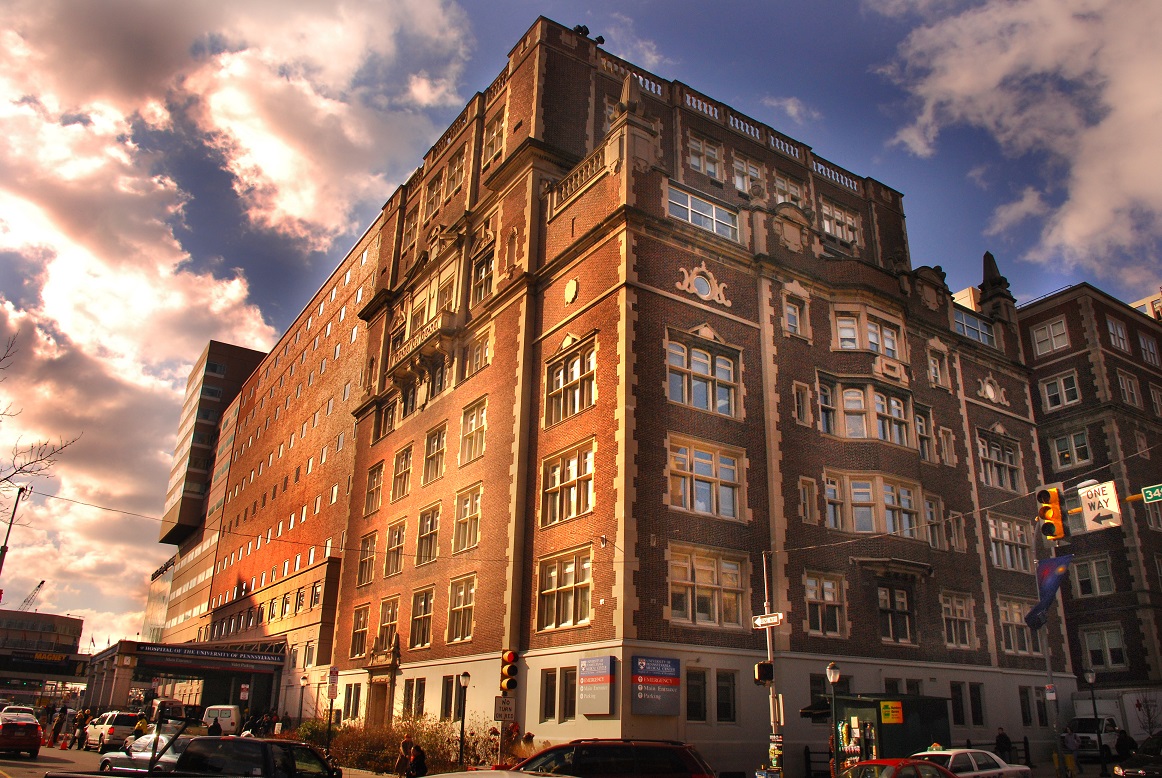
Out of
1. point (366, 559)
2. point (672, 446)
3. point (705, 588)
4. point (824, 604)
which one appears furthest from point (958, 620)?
point (366, 559)

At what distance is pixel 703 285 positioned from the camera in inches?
1340

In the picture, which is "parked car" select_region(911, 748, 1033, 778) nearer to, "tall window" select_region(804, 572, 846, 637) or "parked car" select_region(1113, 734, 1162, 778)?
"parked car" select_region(1113, 734, 1162, 778)

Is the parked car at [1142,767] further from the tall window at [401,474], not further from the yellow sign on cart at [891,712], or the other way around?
the tall window at [401,474]

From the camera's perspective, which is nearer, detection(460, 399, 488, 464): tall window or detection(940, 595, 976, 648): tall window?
detection(940, 595, 976, 648): tall window

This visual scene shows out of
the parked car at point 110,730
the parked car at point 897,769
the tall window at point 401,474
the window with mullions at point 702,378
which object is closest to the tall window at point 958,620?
the window with mullions at point 702,378

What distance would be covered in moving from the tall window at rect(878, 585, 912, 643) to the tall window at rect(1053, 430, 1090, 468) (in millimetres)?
23557

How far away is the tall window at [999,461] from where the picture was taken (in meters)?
41.8

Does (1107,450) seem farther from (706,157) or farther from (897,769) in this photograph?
(897,769)

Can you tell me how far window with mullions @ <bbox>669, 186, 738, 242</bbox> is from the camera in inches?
1371

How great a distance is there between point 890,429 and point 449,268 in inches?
938

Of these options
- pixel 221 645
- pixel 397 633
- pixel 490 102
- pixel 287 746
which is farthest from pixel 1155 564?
pixel 221 645

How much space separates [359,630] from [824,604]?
2565 centimetres

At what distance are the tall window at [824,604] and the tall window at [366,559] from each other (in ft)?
80.3

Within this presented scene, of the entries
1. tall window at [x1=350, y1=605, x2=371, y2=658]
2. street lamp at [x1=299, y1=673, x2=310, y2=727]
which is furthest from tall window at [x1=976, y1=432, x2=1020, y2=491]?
street lamp at [x1=299, y1=673, x2=310, y2=727]
